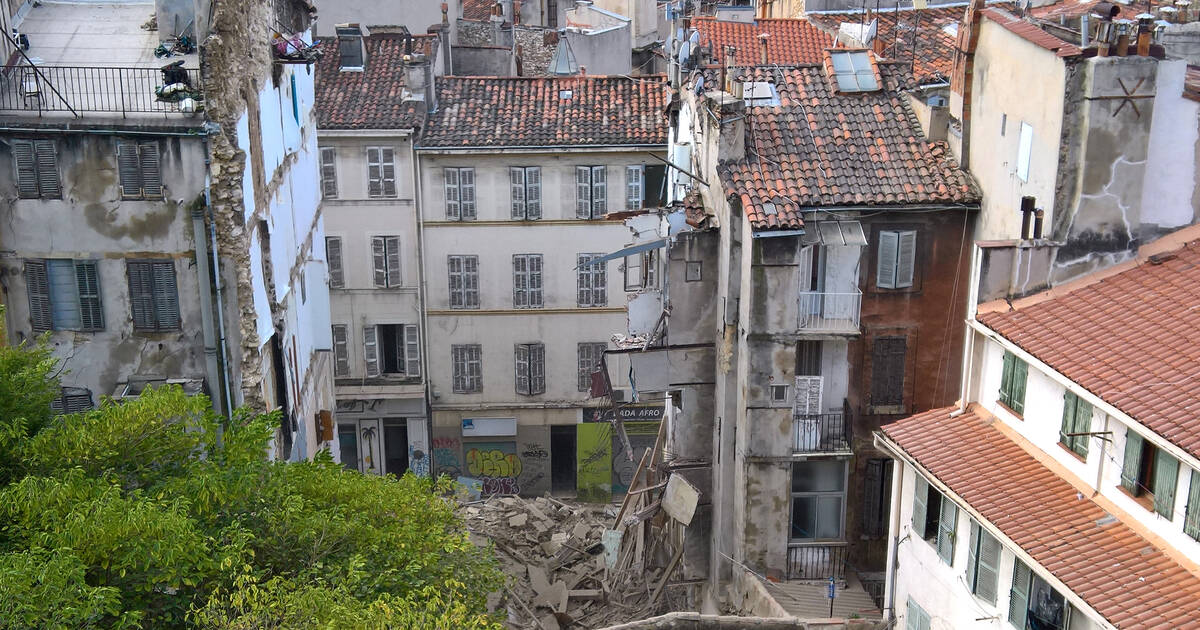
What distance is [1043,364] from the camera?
800 inches

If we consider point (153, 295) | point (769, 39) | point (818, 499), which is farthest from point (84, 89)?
point (769, 39)

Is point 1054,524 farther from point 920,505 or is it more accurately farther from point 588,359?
point 588,359

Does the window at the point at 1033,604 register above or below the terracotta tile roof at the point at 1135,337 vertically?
below

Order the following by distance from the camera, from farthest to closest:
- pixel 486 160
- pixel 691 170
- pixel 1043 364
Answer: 1. pixel 486 160
2. pixel 691 170
3. pixel 1043 364

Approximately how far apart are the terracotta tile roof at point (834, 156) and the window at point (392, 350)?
1722 cm

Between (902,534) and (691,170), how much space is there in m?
→ 11.7

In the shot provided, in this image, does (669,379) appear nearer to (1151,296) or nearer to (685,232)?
(685,232)

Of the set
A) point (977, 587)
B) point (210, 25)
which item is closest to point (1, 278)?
point (210, 25)

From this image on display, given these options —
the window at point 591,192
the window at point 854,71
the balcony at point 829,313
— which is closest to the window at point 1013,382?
the balcony at point 829,313

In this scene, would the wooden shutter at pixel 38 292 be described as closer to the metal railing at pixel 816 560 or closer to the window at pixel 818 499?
the window at pixel 818 499

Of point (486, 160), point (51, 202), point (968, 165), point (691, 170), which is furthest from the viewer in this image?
point (486, 160)

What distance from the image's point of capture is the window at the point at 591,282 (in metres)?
41.2

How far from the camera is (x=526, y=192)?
133 feet

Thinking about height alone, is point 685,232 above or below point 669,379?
above
